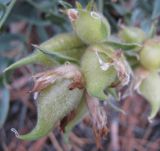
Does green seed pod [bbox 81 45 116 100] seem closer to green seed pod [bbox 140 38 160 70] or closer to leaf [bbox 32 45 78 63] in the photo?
leaf [bbox 32 45 78 63]

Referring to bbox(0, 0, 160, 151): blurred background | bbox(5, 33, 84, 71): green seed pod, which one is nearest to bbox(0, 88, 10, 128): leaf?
bbox(0, 0, 160, 151): blurred background

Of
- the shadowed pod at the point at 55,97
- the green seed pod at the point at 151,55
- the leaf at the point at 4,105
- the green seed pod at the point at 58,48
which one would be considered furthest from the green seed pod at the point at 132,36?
the leaf at the point at 4,105

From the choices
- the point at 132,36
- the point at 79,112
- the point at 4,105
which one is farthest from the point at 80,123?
the point at 79,112

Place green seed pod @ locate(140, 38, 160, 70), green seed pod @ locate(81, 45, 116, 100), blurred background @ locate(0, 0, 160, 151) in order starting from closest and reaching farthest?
green seed pod @ locate(81, 45, 116, 100), green seed pod @ locate(140, 38, 160, 70), blurred background @ locate(0, 0, 160, 151)

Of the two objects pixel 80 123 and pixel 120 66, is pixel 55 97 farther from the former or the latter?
pixel 80 123

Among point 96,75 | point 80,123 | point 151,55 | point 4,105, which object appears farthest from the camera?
point 80,123

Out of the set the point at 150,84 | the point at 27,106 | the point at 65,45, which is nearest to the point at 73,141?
the point at 27,106
